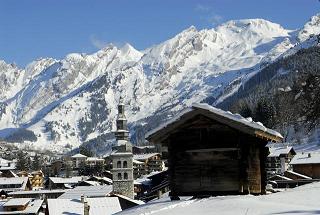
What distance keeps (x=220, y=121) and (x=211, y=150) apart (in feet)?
3.28

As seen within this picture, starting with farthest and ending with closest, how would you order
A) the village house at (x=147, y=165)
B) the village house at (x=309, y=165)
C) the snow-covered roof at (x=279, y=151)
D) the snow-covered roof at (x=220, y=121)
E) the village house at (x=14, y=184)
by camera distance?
the village house at (x=147, y=165) < the village house at (x=14, y=184) < the snow-covered roof at (x=279, y=151) < the village house at (x=309, y=165) < the snow-covered roof at (x=220, y=121)

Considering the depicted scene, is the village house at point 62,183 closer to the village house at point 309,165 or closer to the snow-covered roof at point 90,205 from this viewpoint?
the village house at point 309,165

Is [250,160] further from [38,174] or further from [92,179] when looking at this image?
[38,174]

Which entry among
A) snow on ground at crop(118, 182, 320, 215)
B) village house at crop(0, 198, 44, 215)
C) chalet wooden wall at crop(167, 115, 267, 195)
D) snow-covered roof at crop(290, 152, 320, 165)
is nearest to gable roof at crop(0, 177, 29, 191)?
village house at crop(0, 198, 44, 215)

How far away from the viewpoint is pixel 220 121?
19.5 meters

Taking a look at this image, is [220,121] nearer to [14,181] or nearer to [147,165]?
[14,181]

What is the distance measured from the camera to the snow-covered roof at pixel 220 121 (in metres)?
19.2

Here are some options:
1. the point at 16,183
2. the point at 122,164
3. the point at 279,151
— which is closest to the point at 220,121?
the point at 122,164

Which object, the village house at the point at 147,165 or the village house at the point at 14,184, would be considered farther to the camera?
the village house at the point at 147,165

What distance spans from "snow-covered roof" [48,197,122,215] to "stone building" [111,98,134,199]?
36.3 m

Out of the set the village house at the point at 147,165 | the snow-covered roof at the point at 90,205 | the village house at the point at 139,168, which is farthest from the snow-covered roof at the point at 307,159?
the village house at the point at 147,165

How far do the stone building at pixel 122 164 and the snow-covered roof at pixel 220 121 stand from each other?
79.4 meters

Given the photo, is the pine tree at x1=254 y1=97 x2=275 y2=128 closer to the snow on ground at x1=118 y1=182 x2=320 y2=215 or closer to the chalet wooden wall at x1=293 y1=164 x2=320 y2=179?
the chalet wooden wall at x1=293 y1=164 x2=320 y2=179

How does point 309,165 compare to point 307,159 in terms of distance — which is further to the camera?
point 307,159
